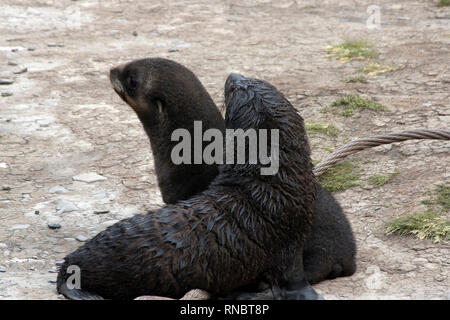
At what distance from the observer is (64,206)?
5520 millimetres

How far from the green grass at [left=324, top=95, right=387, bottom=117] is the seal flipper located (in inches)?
155

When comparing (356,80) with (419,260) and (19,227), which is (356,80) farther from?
(19,227)

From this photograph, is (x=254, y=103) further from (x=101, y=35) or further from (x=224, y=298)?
(x=101, y=35)

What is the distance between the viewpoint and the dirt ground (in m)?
4.63

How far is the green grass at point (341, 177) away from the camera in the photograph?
5.65 metres

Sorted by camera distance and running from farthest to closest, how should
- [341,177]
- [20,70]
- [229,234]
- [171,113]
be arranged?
1. [20,70]
2. [341,177]
3. [171,113]
4. [229,234]

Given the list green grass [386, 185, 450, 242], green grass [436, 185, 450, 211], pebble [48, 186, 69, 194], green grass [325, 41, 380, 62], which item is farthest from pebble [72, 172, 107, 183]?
green grass [325, 41, 380, 62]

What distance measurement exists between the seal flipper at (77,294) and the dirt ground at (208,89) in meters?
0.10

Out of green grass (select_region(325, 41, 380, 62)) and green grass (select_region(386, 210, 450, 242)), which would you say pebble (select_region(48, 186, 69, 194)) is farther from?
green grass (select_region(325, 41, 380, 62))

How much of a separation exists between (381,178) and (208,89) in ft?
9.63

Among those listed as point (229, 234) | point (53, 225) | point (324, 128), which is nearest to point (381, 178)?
point (324, 128)

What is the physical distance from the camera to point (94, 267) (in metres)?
3.72

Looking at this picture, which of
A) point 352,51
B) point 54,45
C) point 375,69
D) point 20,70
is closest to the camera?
point 375,69
